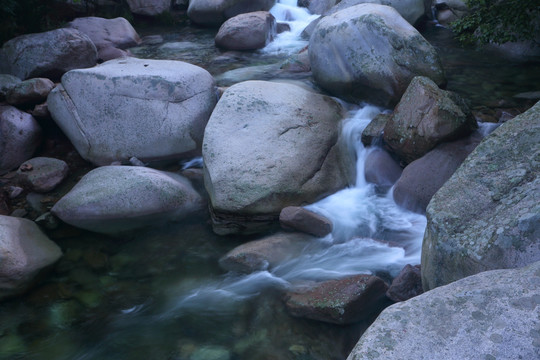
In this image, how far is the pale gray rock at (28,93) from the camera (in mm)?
6480

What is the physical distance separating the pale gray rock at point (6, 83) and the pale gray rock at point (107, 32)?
109 inches

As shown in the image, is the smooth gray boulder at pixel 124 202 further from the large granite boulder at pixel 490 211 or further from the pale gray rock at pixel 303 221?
the large granite boulder at pixel 490 211

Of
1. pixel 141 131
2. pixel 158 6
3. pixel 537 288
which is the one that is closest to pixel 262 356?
pixel 537 288

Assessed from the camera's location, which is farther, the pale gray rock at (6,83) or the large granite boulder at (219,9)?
the large granite boulder at (219,9)

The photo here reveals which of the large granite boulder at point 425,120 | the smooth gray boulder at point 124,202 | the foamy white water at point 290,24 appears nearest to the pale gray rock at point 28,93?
the smooth gray boulder at point 124,202

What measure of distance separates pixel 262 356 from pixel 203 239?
5.61 ft

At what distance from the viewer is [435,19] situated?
35.4 ft

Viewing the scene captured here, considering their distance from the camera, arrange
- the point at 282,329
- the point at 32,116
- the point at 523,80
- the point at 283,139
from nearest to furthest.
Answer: the point at 282,329 < the point at 283,139 < the point at 32,116 < the point at 523,80

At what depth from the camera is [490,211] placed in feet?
9.45

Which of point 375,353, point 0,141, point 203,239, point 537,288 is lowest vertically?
point 203,239

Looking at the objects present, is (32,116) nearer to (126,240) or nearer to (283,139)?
(126,240)

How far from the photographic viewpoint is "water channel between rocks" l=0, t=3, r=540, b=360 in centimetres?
350

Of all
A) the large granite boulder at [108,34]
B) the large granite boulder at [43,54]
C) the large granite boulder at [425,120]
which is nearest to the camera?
the large granite boulder at [425,120]

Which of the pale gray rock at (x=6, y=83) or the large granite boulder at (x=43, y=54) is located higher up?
the large granite boulder at (x=43, y=54)
